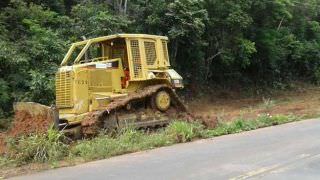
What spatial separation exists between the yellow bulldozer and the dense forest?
4.58m

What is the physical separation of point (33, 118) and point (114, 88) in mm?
2811

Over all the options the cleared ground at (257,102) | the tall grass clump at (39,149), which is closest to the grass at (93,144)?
the tall grass clump at (39,149)

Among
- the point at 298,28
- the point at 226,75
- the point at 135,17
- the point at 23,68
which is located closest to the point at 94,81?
the point at 23,68

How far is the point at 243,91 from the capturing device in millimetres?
36938

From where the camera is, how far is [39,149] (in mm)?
11773

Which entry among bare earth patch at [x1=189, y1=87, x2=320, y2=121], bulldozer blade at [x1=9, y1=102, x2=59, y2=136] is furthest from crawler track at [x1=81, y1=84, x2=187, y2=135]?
bare earth patch at [x1=189, y1=87, x2=320, y2=121]

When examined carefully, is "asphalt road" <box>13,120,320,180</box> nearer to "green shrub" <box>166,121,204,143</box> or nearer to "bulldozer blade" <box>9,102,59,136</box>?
"green shrub" <box>166,121,204,143</box>

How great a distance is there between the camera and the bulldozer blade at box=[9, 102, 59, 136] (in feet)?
46.5

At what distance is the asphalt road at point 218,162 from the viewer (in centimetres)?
970

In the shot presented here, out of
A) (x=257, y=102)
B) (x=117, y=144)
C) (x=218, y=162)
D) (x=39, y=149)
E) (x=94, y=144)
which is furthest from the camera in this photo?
(x=257, y=102)

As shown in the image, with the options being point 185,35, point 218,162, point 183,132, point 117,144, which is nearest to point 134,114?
point 183,132

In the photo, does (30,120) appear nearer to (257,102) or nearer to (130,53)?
(130,53)

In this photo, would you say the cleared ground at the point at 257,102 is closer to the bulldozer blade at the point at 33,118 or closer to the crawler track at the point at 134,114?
the crawler track at the point at 134,114

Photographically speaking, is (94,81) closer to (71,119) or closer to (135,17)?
(71,119)
